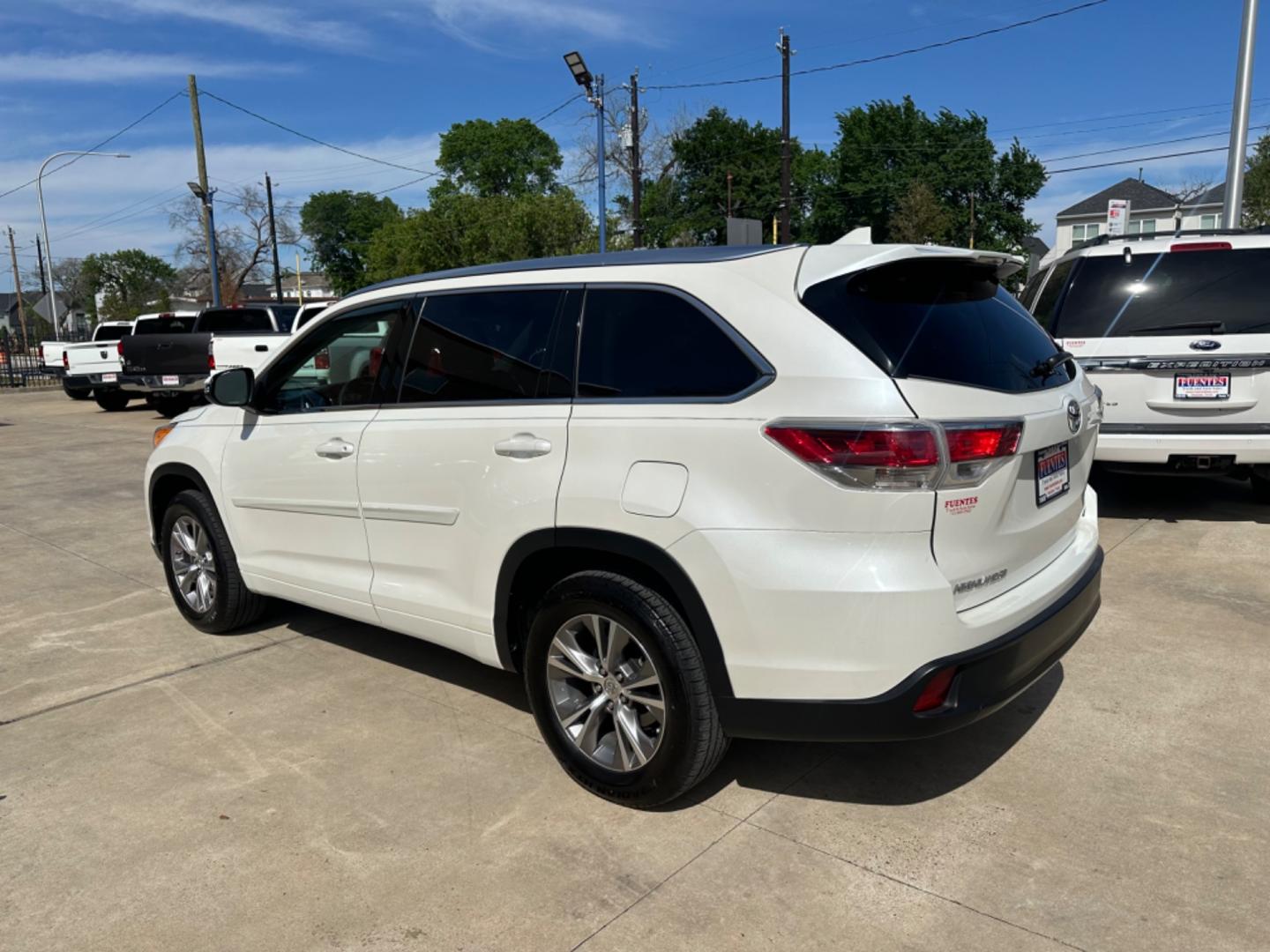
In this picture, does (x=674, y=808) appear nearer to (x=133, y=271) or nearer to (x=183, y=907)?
(x=183, y=907)

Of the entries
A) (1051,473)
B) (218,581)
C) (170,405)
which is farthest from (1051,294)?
(170,405)

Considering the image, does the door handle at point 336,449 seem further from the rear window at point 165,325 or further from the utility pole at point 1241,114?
the rear window at point 165,325

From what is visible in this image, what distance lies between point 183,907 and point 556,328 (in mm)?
2116

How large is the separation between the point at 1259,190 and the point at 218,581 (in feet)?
149

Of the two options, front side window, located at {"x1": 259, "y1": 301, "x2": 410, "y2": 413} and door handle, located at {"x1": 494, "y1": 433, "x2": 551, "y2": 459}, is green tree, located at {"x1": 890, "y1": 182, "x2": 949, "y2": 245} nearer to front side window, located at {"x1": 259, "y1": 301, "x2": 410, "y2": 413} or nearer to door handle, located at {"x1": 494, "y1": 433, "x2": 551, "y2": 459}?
front side window, located at {"x1": 259, "y1": 301, "x2": 410, "y2": 413}

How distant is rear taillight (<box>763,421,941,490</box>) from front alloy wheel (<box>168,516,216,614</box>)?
138 inches

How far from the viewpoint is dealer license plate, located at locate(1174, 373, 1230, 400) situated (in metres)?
6.06

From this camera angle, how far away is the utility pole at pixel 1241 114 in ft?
36.0

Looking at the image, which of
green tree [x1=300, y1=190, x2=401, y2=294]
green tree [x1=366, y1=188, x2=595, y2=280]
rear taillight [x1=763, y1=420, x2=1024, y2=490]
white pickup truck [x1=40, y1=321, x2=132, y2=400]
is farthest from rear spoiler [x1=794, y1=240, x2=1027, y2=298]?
green tree [x1=300, y1=190, x2=401, y2=294]

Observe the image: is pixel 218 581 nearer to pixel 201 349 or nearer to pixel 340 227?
pixel 201 349

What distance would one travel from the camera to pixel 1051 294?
687cm

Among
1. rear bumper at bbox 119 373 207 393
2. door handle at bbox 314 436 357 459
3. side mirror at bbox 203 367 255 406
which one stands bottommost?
rear bumper at bbox 119 373 207 393

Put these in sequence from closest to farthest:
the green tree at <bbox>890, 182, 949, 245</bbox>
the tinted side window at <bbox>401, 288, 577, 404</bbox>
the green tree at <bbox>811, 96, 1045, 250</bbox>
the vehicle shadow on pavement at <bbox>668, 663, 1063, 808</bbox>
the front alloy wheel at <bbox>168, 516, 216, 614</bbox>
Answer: the vehicle shadow on pavement at <bbox>668, 663, 1063, 808</bbox> → the tinted side window at <bbox>401, 288, 577, 404</bbox> → the front alloy wheel at <bbox>168, 516, 216, 614</bbox> → the green tree at <bbox>890, 182, 949, 245</bbox> → the green tree at <bbox>811, 96, 1045, 250</bbox>

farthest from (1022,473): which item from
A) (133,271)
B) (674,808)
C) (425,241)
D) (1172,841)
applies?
(133,271)
